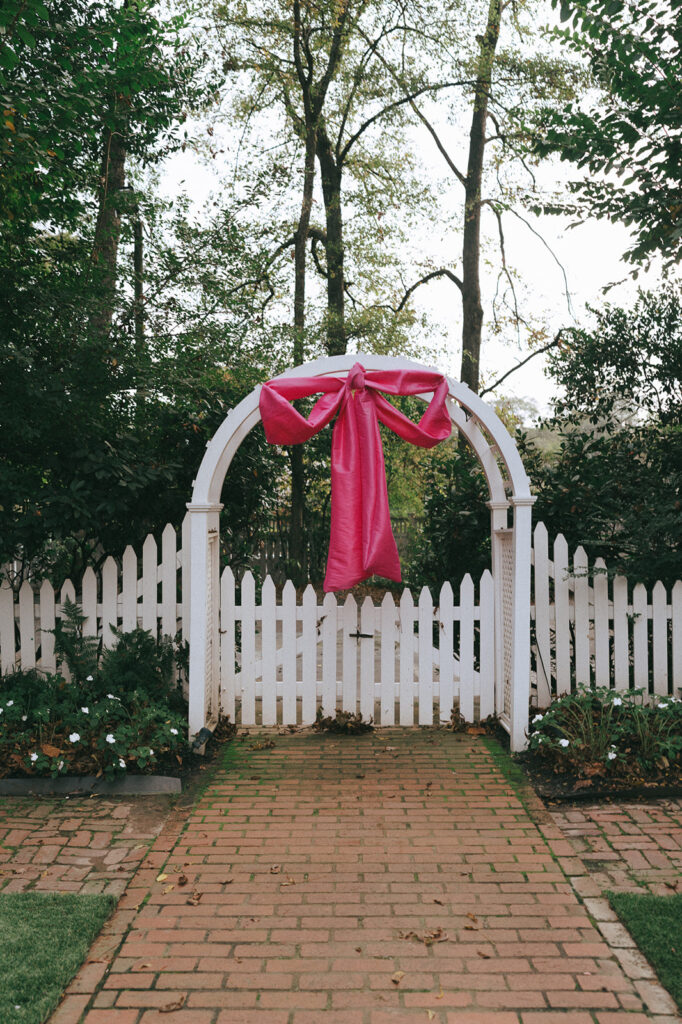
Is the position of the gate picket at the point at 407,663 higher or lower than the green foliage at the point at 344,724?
higher

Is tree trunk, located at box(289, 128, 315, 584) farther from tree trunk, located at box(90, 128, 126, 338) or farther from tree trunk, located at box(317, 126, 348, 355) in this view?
tree trunk, located at box(90, 128, 126, 338)

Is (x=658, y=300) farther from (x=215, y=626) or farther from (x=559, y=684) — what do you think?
(x=215, y=626)

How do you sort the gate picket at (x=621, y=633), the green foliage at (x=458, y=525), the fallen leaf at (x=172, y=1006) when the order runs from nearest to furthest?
the fallen leaf at (x=172, y=1006) → the gate picket at (x=621, y=633) → the green foliage at (x=458, y=525)

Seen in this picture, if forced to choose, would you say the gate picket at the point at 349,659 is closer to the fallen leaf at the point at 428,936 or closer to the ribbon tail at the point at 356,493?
the ribbon tail at the point at 356,493

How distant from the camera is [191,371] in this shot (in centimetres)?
723

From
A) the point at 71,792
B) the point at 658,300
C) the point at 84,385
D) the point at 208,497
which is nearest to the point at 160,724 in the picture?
the point at 71,792

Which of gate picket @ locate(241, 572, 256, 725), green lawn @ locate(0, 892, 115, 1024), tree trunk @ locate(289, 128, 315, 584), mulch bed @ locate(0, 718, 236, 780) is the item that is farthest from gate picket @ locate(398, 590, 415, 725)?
tree trunk @ locate(289, 128, 315, 584)

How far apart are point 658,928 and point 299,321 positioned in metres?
9.13

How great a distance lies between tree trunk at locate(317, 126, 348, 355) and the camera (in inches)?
504

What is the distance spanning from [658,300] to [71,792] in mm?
6855

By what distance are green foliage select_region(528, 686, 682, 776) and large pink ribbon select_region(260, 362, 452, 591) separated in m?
1.57

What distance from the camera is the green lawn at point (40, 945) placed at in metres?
2.70

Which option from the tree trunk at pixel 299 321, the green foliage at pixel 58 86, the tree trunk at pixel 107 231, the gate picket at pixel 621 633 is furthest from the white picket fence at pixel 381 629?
the tree trunk at pixel 299 321

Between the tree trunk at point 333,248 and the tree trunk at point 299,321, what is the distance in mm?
1270
